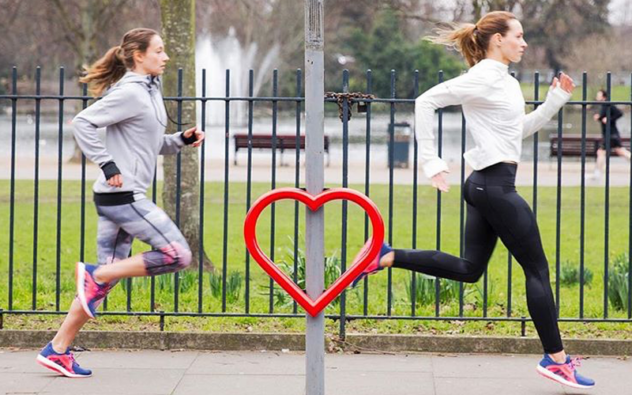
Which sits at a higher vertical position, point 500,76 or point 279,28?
point 279,28

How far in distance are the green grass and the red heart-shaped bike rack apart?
6.76ft

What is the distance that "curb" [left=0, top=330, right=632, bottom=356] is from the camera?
6902 mm

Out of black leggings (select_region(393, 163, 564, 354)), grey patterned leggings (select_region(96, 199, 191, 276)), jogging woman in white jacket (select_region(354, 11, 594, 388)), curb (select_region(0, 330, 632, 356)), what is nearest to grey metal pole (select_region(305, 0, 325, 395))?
jogging woman in white jacket (select_region(354, 11, 594, 388))

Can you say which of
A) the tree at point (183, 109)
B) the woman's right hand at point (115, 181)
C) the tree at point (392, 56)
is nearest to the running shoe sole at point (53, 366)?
the woman's right hand at point (115, 181)

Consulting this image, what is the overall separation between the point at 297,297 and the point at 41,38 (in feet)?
131

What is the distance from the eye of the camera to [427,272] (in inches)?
226

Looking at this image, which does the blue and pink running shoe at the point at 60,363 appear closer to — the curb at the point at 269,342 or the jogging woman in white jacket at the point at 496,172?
the curb at the point at 269,342

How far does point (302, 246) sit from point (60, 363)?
4.06 m

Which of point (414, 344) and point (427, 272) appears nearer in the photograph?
point (427, 272)

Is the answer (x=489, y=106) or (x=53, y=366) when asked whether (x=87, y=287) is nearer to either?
(x=53, y=366)

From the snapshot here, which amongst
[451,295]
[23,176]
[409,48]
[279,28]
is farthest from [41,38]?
[451,295]

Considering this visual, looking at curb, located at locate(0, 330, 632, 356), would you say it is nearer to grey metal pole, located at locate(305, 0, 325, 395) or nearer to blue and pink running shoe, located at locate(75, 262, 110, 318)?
blue and pink running shoe, located at locate(75, 262, 110, 318)

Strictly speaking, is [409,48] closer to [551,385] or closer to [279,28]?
[279,28]

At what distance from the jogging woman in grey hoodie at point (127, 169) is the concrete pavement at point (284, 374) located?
1.24 feet
